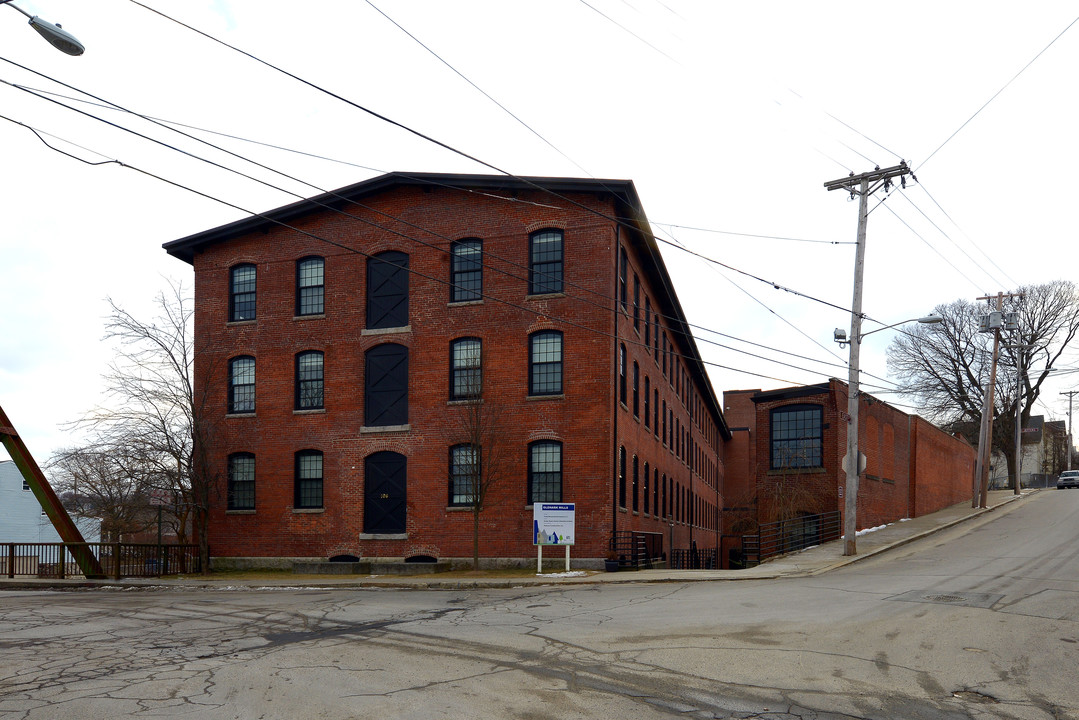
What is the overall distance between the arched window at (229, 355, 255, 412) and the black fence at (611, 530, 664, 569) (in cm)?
1371

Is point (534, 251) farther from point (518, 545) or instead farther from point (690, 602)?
point (690, 602)

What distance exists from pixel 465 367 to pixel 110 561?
12.1 m

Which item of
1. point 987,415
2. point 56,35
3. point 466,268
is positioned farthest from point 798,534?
point 56,35

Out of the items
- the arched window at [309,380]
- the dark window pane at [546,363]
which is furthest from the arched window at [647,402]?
the arched window at [309,380]

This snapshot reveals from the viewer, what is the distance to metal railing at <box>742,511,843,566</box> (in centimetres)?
2902

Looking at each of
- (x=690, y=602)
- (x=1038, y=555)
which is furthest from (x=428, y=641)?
(x=1038, y=555)

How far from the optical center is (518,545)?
87.0 feet

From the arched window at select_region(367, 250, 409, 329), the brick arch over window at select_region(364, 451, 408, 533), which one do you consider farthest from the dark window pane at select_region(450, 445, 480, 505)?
the arched window at select_region(367, 250, 409, 329)

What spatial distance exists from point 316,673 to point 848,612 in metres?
8.63

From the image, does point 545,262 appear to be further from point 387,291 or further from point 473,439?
point 473,439

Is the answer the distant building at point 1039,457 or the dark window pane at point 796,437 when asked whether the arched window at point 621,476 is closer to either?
the dark window pane at point 796,437

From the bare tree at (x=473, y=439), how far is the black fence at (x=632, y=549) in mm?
4028

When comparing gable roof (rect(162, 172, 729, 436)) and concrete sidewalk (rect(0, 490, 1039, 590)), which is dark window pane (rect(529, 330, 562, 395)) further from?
concrete sidewalk (rect(0, 490, 1039, 590))

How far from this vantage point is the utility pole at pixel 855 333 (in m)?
25.5
